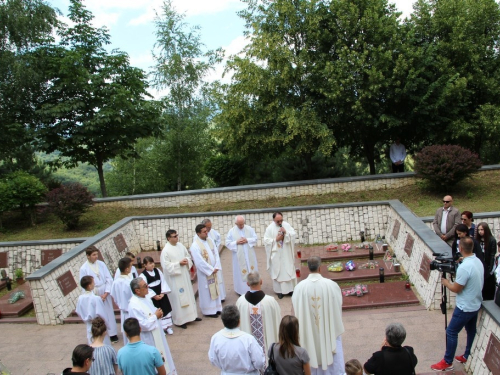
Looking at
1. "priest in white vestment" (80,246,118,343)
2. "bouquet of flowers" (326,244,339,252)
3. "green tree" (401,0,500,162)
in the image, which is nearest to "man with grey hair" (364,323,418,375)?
"priest in white vestment" (80,246,118,343)

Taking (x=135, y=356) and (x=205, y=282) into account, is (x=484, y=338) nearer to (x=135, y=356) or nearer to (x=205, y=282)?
(x=135, y=356)

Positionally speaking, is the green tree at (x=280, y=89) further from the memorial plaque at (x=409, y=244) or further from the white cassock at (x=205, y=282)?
the white cassock at (x=205, y=282)

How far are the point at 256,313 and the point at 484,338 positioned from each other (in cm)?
280

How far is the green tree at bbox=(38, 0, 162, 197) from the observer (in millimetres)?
16469

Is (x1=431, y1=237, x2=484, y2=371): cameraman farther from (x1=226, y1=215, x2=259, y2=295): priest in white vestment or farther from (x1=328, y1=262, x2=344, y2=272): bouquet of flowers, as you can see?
(x1=226, y1=215, x2=259, y2=295): priest in white vestment

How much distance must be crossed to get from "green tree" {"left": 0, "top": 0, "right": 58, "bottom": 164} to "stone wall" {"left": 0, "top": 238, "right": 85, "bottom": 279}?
18.3 ft

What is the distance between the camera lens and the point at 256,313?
5688 mm

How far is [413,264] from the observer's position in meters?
9.17

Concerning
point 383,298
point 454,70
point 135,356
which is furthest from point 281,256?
point 454,70

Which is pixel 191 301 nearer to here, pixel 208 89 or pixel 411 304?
pixel 411 304

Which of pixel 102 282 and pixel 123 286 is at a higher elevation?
pixel 123 286

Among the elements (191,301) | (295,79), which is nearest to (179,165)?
(295,79)

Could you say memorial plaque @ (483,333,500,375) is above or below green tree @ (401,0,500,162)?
below

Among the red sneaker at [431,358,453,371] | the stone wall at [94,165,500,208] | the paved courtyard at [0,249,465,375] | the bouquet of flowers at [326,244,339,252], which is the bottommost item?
the paved courtyard at [0,249,465,375]
